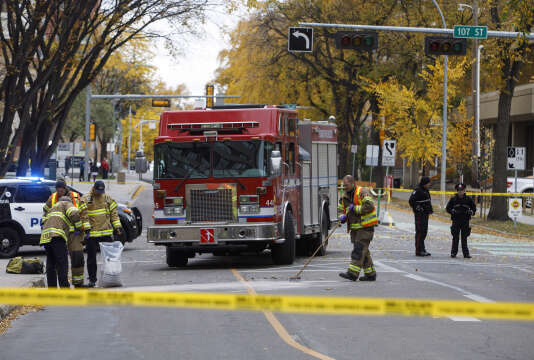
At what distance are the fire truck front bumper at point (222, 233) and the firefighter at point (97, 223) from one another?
2652 millimetres

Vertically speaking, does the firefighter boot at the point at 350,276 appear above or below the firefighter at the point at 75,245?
below

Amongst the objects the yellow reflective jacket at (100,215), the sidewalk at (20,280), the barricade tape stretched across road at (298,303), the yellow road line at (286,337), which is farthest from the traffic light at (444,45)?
the barricade tape stretched across road at (298,303)

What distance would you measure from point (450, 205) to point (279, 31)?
29268 millimetres

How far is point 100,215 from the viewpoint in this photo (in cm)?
1495

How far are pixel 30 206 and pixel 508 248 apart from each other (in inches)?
487

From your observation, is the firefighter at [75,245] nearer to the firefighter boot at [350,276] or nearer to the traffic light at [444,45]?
the firefighter boot at [350,276]

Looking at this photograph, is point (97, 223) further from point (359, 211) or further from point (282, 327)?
point (282, 327)

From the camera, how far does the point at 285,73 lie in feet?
169

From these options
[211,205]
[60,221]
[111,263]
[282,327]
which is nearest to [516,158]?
[211,205]

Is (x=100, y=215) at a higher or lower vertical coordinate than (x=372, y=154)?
lower

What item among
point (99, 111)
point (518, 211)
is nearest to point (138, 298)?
point (518, 211)

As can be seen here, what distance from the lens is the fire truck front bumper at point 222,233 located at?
1727 cm

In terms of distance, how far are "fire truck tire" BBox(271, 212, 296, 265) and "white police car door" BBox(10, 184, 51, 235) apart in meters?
6.07

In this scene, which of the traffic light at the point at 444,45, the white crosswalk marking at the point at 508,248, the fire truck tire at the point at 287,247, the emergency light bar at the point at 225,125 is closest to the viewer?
the emergency light bar at the point at 225,125
